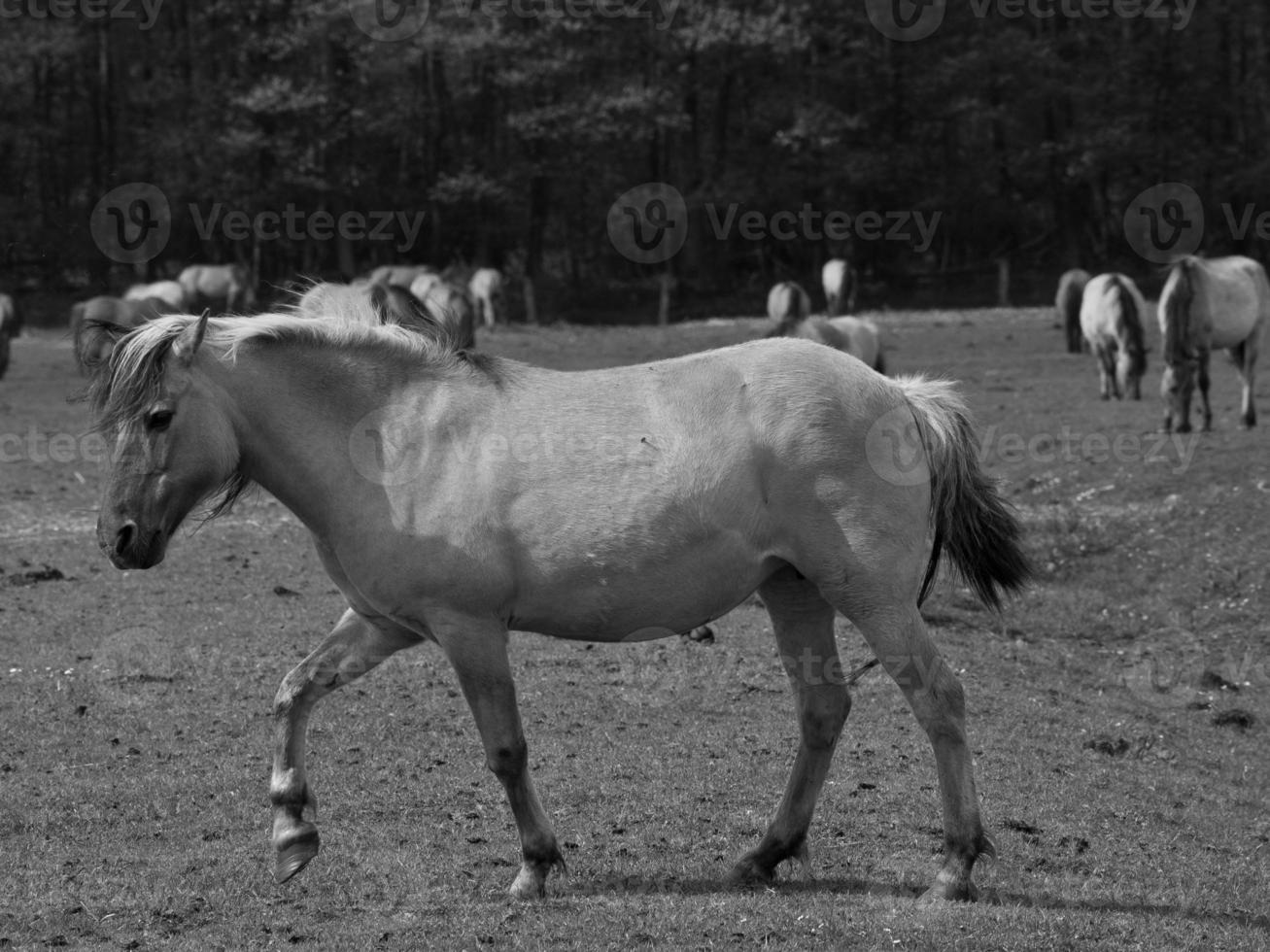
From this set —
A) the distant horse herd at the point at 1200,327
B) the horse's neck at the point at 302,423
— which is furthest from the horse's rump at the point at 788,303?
the horse's neck at the point at 302,423

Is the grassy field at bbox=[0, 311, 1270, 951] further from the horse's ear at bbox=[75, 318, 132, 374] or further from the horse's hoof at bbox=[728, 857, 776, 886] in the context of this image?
the horse's ear at bbox=[75, 318, 132, 374]

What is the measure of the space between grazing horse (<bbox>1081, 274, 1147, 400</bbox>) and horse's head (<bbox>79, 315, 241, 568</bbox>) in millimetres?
20440

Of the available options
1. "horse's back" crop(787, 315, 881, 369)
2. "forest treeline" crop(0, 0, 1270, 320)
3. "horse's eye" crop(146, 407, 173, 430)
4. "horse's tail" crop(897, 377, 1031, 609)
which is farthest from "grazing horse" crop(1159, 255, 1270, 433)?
"forest treeline" crop(0, 0, 1270, 320)

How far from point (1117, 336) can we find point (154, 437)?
69.4ft

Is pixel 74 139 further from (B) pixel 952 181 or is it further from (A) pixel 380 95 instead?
(B) pixel 952 181

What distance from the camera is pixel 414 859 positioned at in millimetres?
6754

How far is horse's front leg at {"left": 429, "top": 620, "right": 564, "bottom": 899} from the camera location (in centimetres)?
605

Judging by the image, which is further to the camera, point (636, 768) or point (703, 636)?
point (703, 636)

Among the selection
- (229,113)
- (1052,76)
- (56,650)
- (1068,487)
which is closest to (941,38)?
(1052,76)

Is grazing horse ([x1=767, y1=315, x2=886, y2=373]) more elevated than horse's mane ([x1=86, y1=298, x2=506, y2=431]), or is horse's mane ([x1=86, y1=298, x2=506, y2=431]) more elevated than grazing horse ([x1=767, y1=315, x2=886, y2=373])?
horse's mane ([x1=86, y1=298, x2=506, y2=431])

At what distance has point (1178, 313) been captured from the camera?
2044 centimetres

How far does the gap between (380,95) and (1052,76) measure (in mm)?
20803

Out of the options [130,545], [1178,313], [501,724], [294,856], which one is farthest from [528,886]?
[1178,313]

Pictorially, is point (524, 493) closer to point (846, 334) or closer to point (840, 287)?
point (846, 334)
